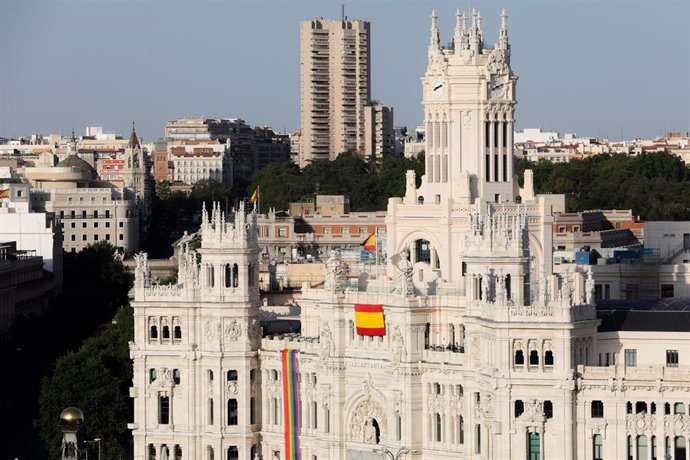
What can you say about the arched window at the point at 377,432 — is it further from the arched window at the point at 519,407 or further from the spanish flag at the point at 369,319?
the arched window at the point at 519,407

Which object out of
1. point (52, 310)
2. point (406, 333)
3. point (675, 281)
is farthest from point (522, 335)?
point (52, 310)

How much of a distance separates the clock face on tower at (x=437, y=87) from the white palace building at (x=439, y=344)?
115 millimetres

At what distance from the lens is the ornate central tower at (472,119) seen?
458ft

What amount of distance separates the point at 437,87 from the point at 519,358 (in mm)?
22034

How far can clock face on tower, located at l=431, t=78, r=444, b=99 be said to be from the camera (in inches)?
5527

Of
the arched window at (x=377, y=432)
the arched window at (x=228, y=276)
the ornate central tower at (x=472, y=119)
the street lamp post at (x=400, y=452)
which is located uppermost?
the ornate central tower at (x=472, y=119)

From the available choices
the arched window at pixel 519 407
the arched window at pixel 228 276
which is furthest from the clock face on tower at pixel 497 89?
the arched window at pixel 519 407

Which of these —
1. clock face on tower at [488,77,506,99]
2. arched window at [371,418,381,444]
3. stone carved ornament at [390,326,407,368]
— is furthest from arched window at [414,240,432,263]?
arched window at [371,418,381,444]

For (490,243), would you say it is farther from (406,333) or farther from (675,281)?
(675,281)

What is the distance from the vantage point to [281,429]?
14025 centimetres

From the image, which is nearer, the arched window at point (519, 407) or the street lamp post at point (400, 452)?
the arched window at point (519, 407)

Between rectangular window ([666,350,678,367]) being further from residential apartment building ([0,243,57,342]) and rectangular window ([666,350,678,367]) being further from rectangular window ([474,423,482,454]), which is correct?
residential apartment building ([0,243,57,342])

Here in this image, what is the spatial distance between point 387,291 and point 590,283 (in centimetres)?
1216

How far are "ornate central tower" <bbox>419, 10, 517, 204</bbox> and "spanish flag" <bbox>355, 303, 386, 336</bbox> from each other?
861 cm
